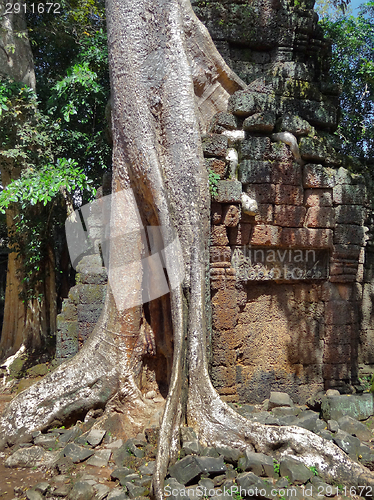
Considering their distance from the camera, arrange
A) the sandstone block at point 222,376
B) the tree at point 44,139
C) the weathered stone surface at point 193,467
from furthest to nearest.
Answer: the tree at point 44,139 → the sandstone block at point 222,376 → the weathered stone surface at point 193,467

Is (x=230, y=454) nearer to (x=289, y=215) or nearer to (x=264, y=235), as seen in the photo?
(x=264, y=235)

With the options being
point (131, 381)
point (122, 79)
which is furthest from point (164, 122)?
point (131, 381)

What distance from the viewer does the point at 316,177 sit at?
475cm

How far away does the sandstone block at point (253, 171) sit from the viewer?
4.55 meters

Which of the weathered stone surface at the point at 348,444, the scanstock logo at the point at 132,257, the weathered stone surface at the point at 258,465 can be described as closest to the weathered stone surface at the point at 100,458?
the weathered stone surface at the point at 258,465

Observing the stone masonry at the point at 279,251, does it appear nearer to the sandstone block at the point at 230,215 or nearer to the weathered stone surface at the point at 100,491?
the sandstone block at the point at 230,215

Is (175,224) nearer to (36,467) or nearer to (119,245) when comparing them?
(119,245)

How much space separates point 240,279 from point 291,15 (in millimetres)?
3591

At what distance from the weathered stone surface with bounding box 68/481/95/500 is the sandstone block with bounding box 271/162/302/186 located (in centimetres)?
323

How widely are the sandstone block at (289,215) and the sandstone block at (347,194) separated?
40 cm

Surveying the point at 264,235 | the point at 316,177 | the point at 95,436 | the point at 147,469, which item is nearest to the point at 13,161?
the point at 264,235

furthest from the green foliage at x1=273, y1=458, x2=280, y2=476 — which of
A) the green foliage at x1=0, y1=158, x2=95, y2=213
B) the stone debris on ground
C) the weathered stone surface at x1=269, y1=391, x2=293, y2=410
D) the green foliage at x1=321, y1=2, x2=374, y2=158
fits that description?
the green foliage at x1=321, y1=2, x2=374, y2=158

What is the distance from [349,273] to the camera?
4.93 meters

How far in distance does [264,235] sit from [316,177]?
2.77ft
